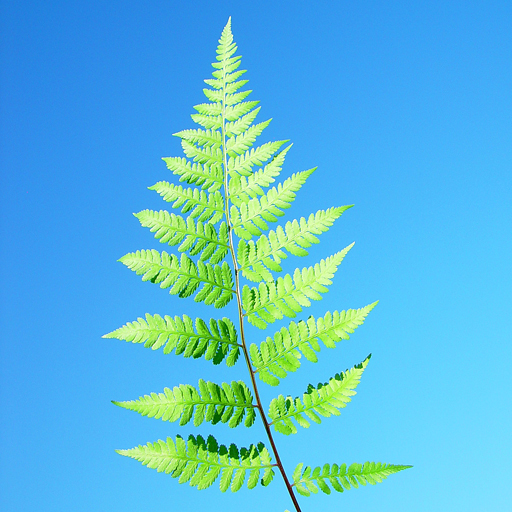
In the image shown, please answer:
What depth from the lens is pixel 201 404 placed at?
2.28 m

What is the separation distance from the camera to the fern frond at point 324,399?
7.79ft

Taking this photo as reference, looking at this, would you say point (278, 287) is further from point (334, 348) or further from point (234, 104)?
point (234, 104)

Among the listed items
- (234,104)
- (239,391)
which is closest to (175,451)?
(239,391)

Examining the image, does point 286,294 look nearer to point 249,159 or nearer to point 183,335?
point 183,335

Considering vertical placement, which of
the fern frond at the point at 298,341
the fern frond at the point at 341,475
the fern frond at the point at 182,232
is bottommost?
the fern frond at the point at 341,475

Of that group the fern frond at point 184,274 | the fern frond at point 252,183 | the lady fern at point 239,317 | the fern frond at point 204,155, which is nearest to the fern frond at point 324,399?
the lady fern at point 239,317

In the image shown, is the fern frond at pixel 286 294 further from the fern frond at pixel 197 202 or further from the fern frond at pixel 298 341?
the fern frond at pixel 197 202

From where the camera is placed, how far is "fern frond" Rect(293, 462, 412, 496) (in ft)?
7.57

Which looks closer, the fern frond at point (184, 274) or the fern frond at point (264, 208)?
the fern frond at point (184, 274)

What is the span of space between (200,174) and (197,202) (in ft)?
0.72

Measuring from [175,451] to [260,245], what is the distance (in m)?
1.14

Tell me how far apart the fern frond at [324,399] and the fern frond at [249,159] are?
1.28 meters

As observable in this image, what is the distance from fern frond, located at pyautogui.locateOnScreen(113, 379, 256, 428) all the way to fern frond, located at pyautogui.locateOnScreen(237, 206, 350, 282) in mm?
622

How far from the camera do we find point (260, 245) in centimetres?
259
